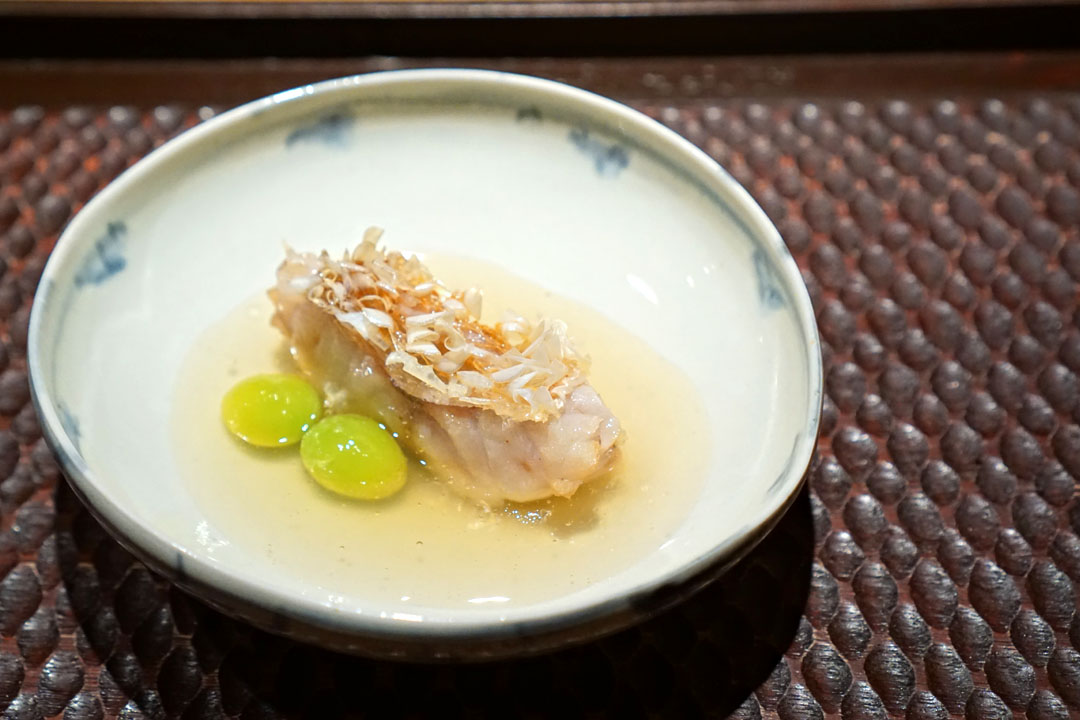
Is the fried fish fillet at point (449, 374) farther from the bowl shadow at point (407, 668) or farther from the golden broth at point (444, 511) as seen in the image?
the bowl shadow at point (407, 668)

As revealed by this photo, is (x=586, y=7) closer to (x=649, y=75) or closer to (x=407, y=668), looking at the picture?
(x=649, y=75)

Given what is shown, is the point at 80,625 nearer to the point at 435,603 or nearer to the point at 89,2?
the point at 435,603

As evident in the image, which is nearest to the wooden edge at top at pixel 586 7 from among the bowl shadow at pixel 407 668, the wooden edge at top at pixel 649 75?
the wooden edge at top at pixel 649 75

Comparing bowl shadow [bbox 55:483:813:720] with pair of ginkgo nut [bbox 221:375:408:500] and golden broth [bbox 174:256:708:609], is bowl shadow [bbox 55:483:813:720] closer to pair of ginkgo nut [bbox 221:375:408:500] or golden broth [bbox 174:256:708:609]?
golden broth [bbox 174:256:708:609]

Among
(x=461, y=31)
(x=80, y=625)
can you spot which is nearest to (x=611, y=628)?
(x=80, y=625)

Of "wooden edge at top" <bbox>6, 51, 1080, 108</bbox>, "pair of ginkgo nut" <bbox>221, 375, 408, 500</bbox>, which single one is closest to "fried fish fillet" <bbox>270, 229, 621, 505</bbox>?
"pair of ginkgo nut" <bbox>221, 375, 408, 500</bbox>

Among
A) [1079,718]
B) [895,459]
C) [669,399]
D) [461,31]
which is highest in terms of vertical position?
[461,31]

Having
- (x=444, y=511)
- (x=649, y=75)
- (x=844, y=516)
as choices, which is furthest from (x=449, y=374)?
(x=649, y=75)
